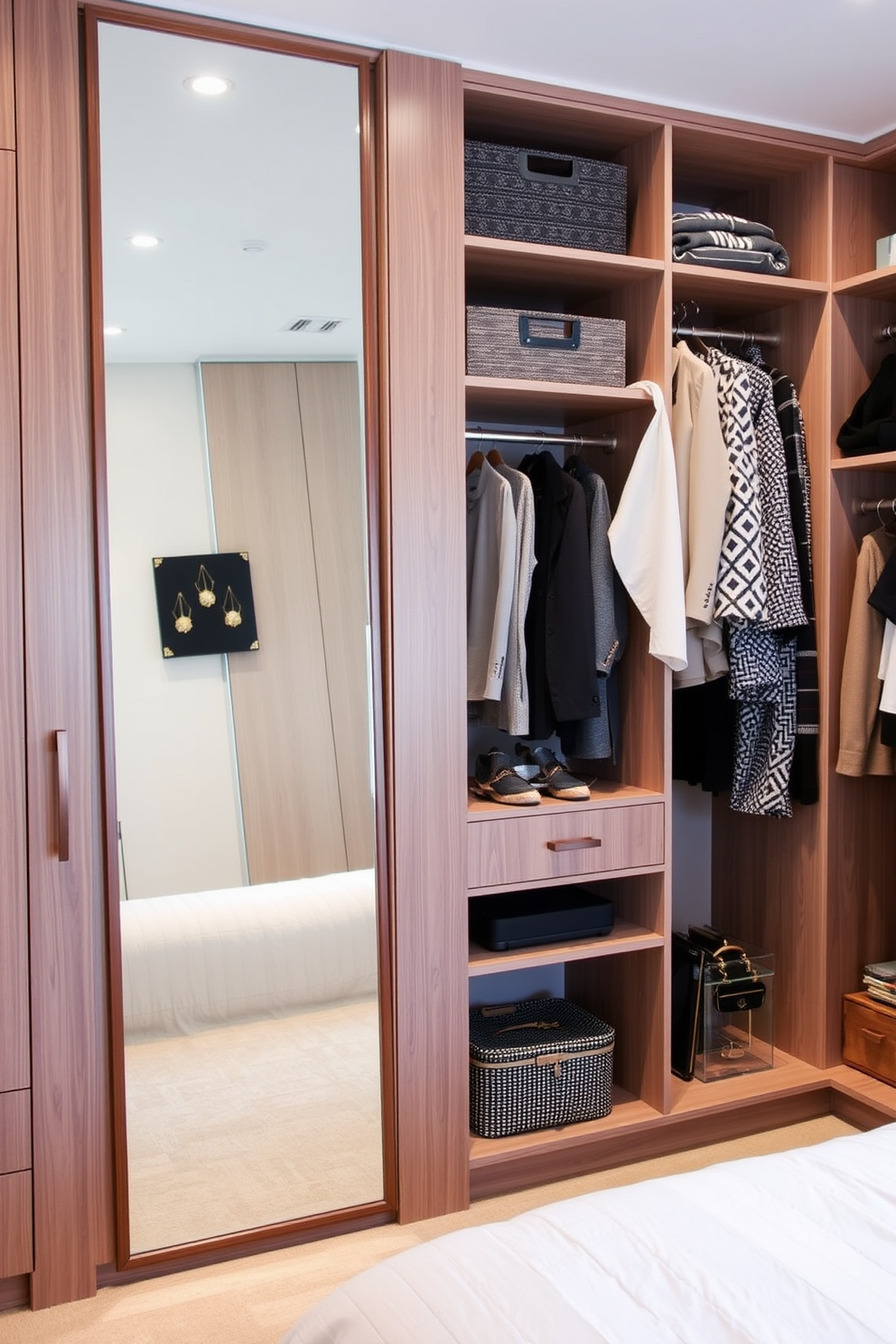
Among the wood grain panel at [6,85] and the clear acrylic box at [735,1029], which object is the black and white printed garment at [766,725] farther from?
the wood grain panel at [6,85]

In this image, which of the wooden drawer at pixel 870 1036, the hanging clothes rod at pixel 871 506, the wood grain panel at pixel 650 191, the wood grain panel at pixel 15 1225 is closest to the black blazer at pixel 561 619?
the wood grain panel at pixel 650 191

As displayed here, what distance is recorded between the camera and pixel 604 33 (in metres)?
2.43

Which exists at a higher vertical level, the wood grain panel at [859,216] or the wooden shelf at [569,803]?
the wood grain panel at [859,216]

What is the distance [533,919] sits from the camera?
277 cm

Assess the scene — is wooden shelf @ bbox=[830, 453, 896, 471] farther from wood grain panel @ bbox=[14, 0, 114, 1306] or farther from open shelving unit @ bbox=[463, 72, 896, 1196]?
wood grain panel @ bbox=[14, 0, 114, 1306]

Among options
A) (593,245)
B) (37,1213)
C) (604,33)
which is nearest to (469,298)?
(593,245)

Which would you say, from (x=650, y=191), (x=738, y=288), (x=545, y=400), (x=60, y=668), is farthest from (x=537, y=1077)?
(x=650, y=191)

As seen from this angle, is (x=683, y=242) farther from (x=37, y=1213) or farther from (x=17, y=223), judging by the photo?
(x=37, y=1213)

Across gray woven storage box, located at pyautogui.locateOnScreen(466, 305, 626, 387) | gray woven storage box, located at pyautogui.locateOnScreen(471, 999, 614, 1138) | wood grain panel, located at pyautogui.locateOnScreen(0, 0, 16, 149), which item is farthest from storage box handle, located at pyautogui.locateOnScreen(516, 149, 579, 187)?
gray woven storage box, located at pyautogui.locateOnScreen(471, 999, 614, 1138)

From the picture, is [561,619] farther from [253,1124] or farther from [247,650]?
[253,1124]

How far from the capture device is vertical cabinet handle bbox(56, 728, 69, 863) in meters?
2.24

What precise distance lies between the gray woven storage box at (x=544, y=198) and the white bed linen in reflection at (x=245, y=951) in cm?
154

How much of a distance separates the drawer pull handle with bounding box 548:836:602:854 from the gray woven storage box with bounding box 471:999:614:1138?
0.50 metres

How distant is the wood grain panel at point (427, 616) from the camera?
8.20 ft
